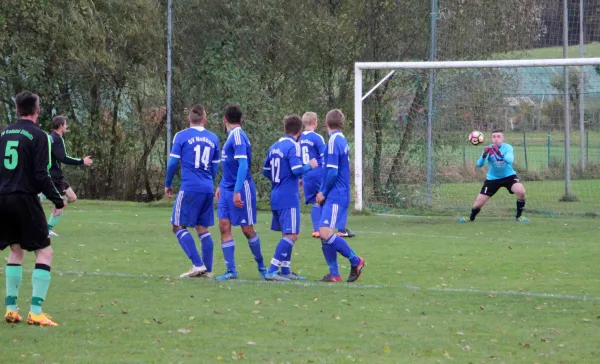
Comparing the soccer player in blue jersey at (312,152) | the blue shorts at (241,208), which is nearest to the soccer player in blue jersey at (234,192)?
the blue shorts at (241,208)

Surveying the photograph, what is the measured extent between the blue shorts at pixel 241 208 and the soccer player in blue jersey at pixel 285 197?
0.25 meters

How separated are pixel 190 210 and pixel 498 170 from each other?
28.7 feet

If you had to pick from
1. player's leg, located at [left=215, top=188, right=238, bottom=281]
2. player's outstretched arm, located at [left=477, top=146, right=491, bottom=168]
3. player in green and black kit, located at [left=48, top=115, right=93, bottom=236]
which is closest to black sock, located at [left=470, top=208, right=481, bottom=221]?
player's outstretched arm, located at [left=477, top=146, right=491, bottom=168]

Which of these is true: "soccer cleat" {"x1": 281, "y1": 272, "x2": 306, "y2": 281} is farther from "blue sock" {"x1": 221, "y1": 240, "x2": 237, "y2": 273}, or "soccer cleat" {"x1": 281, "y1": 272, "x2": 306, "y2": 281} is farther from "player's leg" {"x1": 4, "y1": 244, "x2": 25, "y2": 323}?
"player's leg" {"x1": 4, "y1": 244, "x2": 25, "y2": 323}

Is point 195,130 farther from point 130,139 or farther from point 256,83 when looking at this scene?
point 130,139

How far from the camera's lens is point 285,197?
1092 centimetres

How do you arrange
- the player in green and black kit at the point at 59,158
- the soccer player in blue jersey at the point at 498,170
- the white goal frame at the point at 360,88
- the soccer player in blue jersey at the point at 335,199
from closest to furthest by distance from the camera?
1. the soccer player in blue jersey at the point at 335,199
2. the player in green and black kit at the point at 59,158
3. the soccer player in blue jersey at the point at 498,170
4. the white goal frame at the point at 360,88

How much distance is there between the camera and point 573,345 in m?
7.38

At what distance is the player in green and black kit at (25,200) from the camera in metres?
8.09

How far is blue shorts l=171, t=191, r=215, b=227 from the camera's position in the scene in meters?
11.0

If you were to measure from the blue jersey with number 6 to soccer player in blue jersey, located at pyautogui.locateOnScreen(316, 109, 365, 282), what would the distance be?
4.40 ft

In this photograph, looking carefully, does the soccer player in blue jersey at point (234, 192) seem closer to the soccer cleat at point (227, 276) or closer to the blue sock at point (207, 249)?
the soccer cleat at point (227, 276)

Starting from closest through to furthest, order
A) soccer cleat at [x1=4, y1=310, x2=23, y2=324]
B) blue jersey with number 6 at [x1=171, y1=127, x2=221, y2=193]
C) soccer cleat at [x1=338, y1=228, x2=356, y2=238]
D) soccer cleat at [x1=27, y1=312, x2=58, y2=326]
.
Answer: soccer cleat at [x1=27, y1=312, x2=58, y2=326], soccer cleat at [x1=4, y1=310, x2=23, y2=324], blue jersey with number 6 at [x1=171, y1=127, x2=221, y2=193], soccer cleat at [x1=338, y1=228, x2=356, y2=238]

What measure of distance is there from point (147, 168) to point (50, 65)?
3.44m
